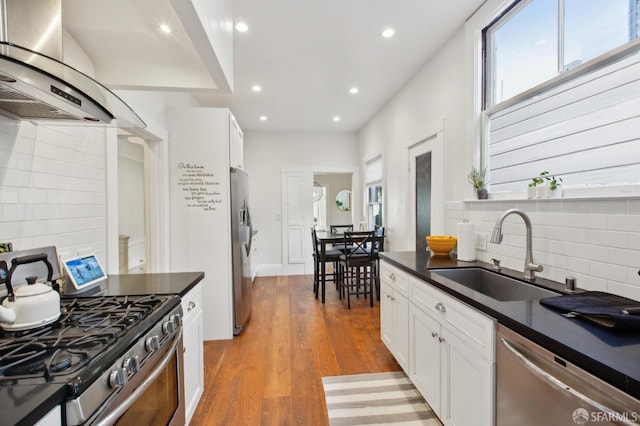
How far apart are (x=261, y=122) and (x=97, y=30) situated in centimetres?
351

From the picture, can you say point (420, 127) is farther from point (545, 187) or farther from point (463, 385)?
point (463, 385)

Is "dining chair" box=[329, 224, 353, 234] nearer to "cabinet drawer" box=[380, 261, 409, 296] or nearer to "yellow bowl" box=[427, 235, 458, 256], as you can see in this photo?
"cabinet drawer" box=[380, 261, 409, 296]

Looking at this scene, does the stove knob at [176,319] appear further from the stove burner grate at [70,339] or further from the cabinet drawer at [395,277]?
the cabinet drawer at [395,277]

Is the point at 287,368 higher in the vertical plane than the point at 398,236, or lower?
lower

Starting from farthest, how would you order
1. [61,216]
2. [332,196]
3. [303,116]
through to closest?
1. [332,196]
2. [303,116]
3. [61,216]

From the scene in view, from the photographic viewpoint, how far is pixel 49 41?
1.17m

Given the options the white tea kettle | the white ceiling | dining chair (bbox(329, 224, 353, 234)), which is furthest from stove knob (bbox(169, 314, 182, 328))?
dining chair (bbox(329, 224, 353, 234))

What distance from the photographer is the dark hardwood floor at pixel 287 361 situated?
6.15ft

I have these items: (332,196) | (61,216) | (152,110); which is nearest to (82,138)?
(61,216)

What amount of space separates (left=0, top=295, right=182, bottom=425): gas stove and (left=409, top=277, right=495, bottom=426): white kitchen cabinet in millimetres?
1336

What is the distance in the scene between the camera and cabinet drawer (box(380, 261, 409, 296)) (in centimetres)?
201

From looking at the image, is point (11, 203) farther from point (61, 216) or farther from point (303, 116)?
point (303, 116)

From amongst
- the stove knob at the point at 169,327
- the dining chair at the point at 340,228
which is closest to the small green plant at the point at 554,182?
the stove knob at the point at 169,327

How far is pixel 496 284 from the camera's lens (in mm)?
1764
